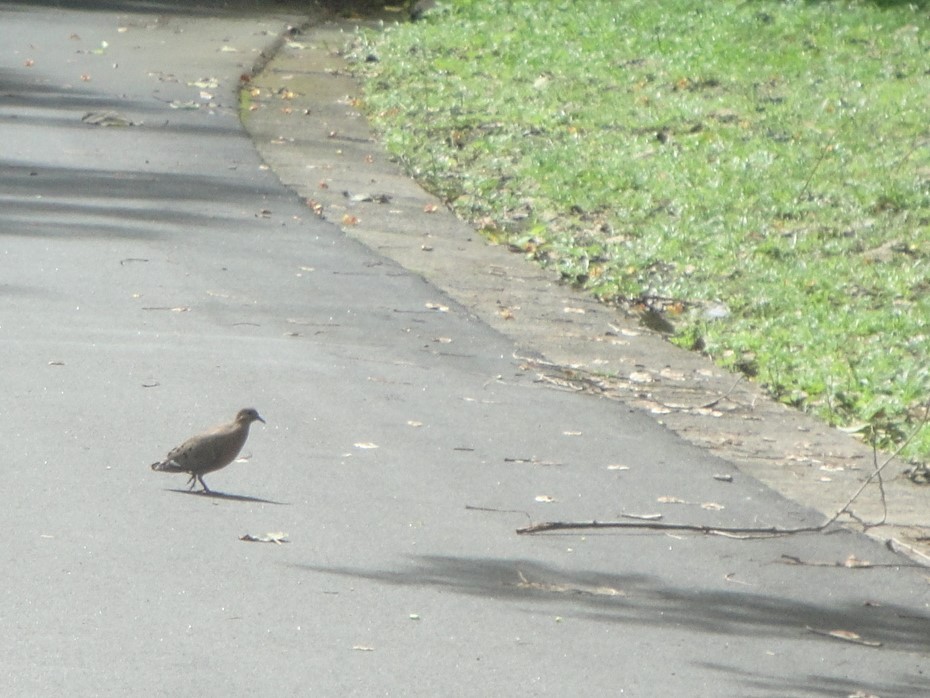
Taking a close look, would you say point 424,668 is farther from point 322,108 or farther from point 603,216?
point 322,108

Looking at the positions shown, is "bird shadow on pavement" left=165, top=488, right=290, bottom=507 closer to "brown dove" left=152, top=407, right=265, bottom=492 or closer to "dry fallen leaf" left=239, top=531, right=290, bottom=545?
"brown dove" left=152, top=407, right=265, bottom=492

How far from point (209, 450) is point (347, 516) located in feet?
1.96

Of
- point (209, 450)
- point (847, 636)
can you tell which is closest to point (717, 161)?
point (209, 450)

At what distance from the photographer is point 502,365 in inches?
378

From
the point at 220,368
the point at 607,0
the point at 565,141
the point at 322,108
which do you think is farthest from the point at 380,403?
the point at 607,0

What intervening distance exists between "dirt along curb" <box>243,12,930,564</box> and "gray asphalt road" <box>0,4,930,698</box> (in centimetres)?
21

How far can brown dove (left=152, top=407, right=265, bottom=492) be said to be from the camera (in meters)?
7.06

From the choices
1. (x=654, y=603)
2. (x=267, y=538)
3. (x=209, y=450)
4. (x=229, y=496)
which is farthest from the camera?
(x=229, y=496)

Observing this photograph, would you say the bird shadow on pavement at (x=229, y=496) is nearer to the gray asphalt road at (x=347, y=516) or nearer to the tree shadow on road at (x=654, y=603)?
the gray asphalt road at (x=347, y=516)

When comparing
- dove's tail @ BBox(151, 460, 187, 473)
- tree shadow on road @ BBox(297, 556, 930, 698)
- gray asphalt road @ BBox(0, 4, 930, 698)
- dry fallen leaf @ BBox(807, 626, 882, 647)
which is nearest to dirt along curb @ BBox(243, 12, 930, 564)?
gray asphalt road @ BBox(0, 4, 930, 698)

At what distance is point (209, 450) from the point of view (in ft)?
23.3

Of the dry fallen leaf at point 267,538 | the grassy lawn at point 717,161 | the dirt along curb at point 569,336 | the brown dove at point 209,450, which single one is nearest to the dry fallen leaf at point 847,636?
the dirt along curb at point 569,336

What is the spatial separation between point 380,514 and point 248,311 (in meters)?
3.52

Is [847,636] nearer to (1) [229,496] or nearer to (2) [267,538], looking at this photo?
(2) [267,538]
